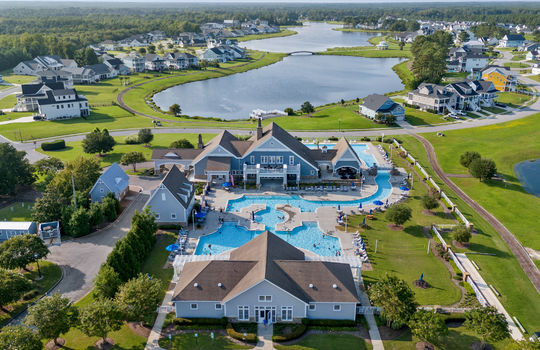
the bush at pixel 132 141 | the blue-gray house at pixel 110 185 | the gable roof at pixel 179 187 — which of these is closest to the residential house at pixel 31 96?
the bush at pixel 132 141

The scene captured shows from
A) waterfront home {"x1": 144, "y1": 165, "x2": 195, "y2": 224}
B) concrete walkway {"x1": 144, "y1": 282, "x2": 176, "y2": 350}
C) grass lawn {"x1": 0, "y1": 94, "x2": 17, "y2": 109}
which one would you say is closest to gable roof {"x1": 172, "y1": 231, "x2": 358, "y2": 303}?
concrete walkway {"x1": 144, "y1": 282, "x2": 176, "y2": 350}

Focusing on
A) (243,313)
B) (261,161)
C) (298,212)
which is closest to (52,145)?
(261,161)

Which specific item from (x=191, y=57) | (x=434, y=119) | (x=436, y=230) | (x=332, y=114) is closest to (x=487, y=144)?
(x=434, y=119)

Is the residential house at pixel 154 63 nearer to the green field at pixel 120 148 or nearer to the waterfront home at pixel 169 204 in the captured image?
the green field at pixel 120 148

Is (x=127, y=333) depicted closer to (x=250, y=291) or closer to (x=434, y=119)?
(x=250, y=291)

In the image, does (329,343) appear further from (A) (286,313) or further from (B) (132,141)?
(B) (132,141)
